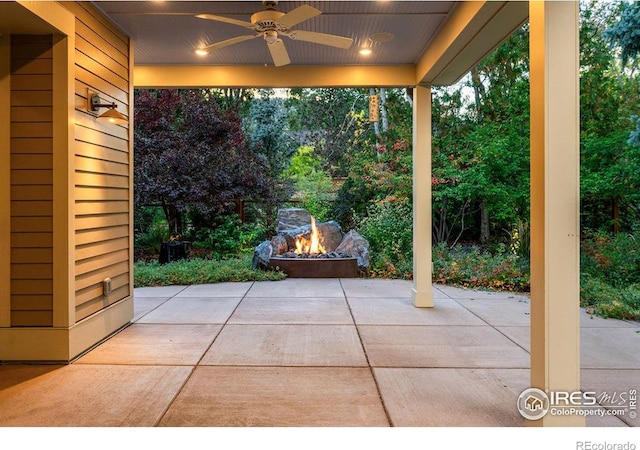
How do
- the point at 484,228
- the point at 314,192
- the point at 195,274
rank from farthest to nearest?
the point at 314,192
the point at 484,228
the point at 195,274

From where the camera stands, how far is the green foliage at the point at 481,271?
623cm

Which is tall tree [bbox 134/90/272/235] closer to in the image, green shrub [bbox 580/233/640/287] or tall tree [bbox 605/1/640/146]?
green shrub [bbox 580/233/640/287]

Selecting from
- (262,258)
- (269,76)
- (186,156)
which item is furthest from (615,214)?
(186,156)

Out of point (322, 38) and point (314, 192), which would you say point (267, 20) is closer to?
point (322, 38)

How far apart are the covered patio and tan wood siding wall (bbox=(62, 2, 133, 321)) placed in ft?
0.05

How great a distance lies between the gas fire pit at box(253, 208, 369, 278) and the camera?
735cm

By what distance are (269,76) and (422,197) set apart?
237 centimetres

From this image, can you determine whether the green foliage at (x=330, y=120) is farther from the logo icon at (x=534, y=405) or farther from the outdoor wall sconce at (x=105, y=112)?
the logo icon at (x=534, y=405)

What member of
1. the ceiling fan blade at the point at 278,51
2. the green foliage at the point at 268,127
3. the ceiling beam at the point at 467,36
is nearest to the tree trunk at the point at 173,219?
the green foliage at the point at 268,127

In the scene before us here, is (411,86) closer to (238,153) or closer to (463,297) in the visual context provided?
(463,297)

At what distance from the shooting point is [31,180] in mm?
3262

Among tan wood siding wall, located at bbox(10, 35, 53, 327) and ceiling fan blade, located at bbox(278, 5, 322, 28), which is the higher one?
ceiling fan blade, located at bbox(278, 5, 322, 28)

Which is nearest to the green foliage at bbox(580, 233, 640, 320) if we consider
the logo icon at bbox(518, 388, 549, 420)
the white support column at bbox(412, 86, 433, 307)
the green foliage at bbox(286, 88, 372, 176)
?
the white support column at bbox(412, 86, 433, 307)

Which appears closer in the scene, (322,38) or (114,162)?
(322,38)
